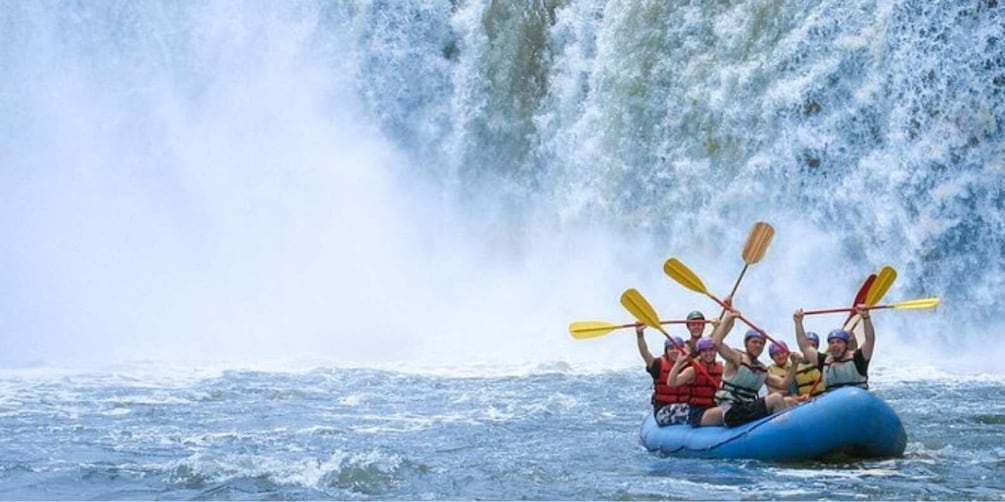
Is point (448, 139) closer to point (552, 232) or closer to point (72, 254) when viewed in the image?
point (552, 232)

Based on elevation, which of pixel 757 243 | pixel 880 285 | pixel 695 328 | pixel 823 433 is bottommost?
pixel 823 433

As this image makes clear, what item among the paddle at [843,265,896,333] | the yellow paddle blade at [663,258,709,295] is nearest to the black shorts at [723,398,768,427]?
the paddle at [843,265,896,333]

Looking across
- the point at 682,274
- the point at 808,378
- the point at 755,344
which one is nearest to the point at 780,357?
the point at 808,378

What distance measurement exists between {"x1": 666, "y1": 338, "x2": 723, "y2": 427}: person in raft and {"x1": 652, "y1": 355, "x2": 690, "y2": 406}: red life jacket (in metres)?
0.06

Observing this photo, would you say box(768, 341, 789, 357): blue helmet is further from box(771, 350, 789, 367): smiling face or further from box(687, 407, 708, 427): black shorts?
box(687, 407, 708, 427): black shorts

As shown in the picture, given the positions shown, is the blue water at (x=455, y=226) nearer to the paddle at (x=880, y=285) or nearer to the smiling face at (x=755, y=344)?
the smiling face at (x=755, y=344)

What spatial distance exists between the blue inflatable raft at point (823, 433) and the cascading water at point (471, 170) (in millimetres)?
7599

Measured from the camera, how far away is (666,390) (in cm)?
959

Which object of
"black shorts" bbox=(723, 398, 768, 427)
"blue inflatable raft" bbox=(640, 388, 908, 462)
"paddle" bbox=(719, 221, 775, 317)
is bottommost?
"blue inflatable raft" bbox=(640, 388, 908, 462)

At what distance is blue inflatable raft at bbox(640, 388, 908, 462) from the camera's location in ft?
28.3

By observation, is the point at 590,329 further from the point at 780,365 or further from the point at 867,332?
the point at 867,332

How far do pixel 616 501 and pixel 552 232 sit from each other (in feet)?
39.8

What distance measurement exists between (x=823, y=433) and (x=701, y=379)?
0.97 meters

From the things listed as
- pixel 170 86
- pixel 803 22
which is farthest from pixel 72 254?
pixel 803 22
